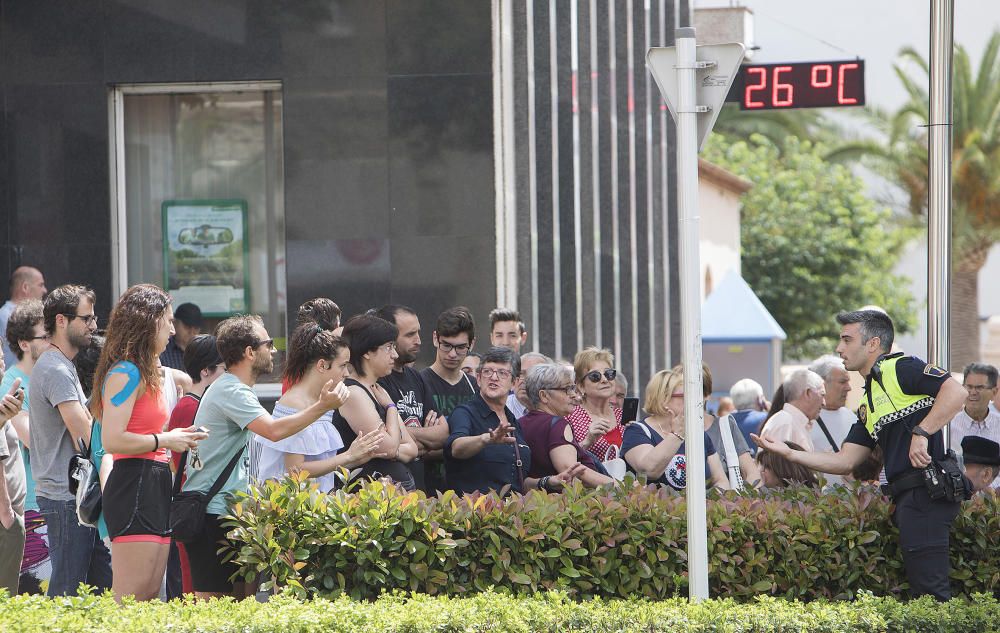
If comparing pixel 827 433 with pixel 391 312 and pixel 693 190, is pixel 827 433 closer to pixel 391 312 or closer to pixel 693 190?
pixel 391 312

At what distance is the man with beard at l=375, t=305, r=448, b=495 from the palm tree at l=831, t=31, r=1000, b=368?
26186 mm

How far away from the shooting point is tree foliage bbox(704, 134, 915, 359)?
4600cm

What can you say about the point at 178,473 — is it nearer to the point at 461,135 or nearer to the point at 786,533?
the point at 786,533

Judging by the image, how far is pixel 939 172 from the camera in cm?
758

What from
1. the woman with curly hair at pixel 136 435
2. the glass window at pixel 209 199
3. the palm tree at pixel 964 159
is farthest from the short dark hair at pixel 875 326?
the palm tree at pixel 964 159

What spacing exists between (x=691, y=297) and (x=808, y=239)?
42161 mm

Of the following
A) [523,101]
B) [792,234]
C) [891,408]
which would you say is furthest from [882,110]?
[891,408]

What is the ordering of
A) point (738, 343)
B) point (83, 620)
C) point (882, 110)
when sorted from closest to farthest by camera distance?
point (83, 620) → point (738, 343) → point (882, 110)

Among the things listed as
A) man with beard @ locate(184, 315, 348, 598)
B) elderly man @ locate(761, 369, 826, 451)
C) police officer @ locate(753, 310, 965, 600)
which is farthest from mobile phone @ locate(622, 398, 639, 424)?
man with beard @ locate(184, 315, 348, 598)

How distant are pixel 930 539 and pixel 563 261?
8.15 m

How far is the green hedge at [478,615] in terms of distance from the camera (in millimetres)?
5441

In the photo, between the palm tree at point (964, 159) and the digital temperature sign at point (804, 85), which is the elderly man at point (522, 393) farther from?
the palm tree at point (964, 159)

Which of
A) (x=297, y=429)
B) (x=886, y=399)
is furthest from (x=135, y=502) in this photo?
(x=886, y=399)

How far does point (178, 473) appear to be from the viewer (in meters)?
6.27
